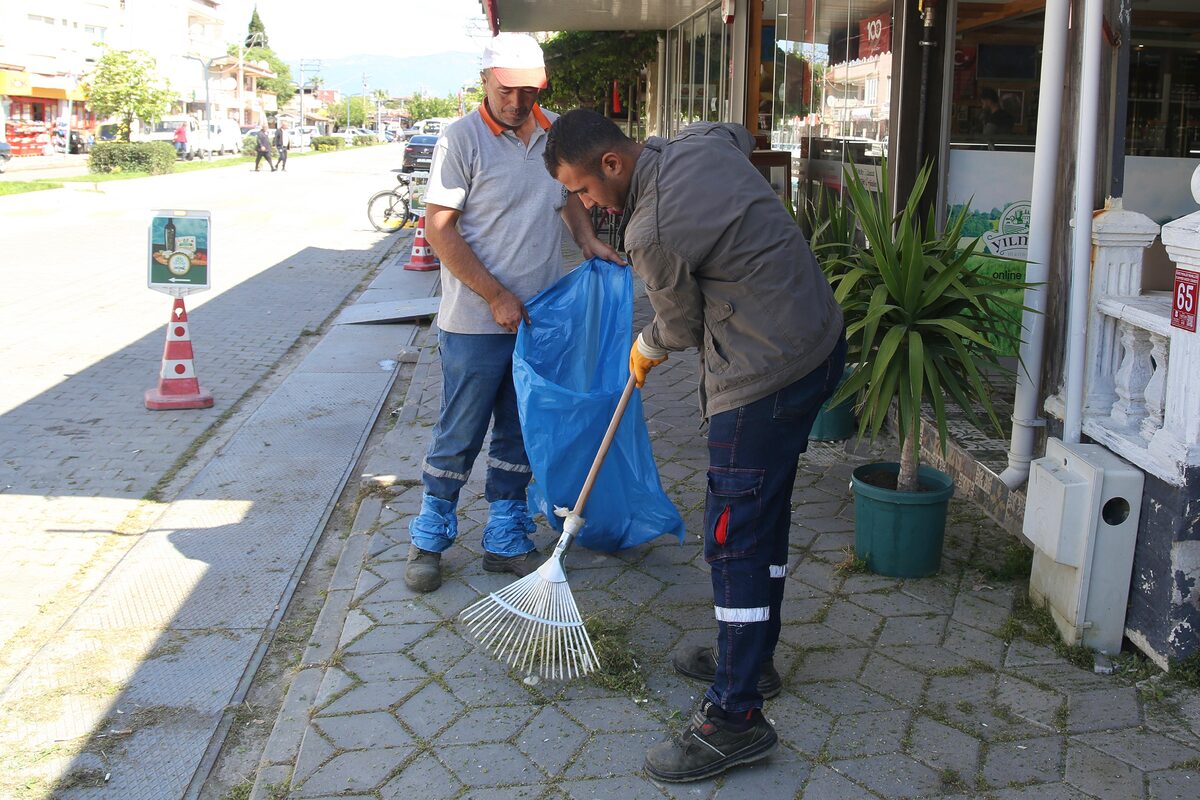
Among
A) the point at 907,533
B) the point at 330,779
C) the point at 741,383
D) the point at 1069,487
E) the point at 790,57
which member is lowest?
the point at 330,779

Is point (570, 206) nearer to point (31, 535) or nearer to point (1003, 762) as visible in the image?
point (1003, 762)

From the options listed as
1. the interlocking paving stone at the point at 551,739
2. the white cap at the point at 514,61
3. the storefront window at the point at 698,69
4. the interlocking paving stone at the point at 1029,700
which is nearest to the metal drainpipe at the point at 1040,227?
the interlocking paving stone at the point at 1029,700

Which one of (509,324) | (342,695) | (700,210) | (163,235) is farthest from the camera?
(163,235)

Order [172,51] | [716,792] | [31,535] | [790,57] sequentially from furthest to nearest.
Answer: [172,51]
[790,57]
[31,535]
[716,792]

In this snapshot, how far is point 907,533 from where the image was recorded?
13.6ft

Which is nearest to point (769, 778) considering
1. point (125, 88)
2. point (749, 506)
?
point (749, 506)

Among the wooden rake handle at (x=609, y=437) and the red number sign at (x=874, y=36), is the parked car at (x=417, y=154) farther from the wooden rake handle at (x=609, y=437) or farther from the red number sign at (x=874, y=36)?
the wooden rake handle at (x=609, y=437)

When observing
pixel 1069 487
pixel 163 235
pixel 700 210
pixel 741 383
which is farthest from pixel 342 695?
pixel 163 235

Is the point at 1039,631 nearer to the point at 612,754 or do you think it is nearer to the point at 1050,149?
the point at 612,754

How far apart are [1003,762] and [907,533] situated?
123 centimetres

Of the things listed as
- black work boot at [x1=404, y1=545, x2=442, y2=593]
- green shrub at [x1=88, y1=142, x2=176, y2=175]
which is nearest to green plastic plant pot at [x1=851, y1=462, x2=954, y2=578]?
black work boot at [x1=404, y1=545, x2=442, y2=593]

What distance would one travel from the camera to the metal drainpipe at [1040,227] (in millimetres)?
4082

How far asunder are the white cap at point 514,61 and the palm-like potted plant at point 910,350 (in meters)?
1.27

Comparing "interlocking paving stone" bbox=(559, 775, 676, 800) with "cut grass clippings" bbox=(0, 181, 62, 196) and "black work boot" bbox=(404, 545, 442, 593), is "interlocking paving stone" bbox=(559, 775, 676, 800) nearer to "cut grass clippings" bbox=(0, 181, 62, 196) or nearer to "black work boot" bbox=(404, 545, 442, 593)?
"black work boot" bbox=(404, 545, 442, 593)
